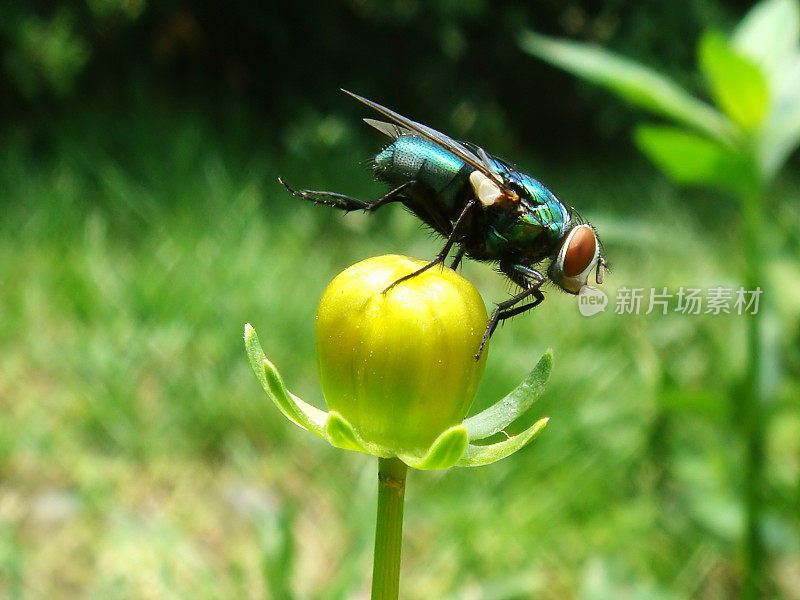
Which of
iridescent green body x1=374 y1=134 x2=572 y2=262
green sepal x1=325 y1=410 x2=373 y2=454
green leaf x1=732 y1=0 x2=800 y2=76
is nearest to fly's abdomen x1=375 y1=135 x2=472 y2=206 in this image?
iridescent green body x1=374 y1=134 x2=572 y2=262

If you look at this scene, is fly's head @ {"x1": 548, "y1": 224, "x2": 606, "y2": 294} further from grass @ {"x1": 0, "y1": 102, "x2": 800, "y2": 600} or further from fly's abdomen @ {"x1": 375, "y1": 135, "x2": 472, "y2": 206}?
grass @ {"x1": 0, "y1": 102, "x2": 800, "y2": 600}

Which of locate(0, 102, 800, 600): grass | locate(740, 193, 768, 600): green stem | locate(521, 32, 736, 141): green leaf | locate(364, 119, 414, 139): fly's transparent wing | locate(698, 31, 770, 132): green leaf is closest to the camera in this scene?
locate(364, 119, 414, 139): fly's transparent wing

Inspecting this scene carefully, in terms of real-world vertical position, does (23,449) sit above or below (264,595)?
below

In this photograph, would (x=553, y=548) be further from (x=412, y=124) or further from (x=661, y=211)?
(x=661, y=211)

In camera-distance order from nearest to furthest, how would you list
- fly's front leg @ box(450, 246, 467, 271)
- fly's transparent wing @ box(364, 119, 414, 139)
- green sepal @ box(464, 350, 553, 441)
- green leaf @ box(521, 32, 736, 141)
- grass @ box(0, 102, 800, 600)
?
green sepal @ box(464, 350, 553, 441), fly's front leg @ box(450, 246, 467, 271), fly's transparent wing @ box(364, 119, 414, 139), green leaf @ box(521, 32, 736, 141), grass @ box(0, 102, 800, 600)

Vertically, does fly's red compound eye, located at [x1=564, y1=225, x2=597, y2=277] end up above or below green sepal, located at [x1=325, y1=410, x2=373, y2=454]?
above

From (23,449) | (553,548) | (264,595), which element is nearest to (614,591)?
(553,548)

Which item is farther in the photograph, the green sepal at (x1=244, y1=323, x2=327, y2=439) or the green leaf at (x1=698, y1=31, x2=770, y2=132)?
the green leaf at (x1=698, y1=31, x2=770, y2=132)
